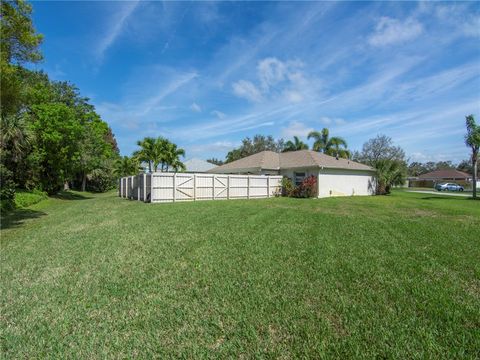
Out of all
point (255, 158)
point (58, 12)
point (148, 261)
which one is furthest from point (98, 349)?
point (255, 158)

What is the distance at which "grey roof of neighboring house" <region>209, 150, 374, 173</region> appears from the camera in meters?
21.9

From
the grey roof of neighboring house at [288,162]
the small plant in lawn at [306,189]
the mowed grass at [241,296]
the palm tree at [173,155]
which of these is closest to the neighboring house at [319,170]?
the grey roof of neighboring house at [288,162]

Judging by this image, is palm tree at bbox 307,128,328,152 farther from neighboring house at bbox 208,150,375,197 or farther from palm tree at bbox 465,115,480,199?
palm tree at bbox 465,115,480,199

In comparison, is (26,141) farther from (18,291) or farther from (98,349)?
(98,349)

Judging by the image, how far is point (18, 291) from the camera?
12.6 feet

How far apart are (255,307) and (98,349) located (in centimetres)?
167

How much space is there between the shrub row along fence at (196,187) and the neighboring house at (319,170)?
5.57 ft

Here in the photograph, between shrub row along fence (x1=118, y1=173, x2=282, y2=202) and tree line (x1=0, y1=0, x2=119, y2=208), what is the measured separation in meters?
5.52

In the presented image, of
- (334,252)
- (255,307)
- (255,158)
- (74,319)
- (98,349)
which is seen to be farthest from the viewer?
(255,158)

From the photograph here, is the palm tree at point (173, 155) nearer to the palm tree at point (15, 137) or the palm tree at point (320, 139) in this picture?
the palm tree at point (15, 137)

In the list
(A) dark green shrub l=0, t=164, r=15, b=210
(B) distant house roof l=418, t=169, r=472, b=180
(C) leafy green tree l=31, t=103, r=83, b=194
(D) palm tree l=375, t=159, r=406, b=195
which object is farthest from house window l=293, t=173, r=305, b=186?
(B) distant house roof l=418, t=169, r=472, b=180

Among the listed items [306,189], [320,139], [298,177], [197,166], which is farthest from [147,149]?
[320,139]

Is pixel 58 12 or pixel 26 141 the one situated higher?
pixel 58 12

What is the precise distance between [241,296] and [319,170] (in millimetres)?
18465
